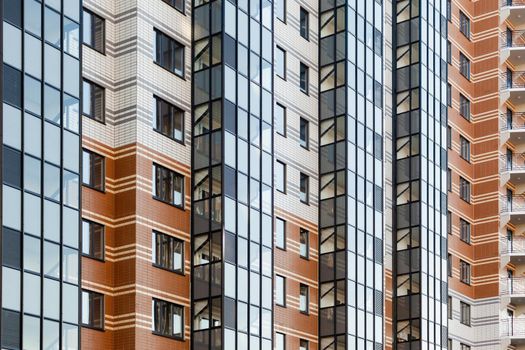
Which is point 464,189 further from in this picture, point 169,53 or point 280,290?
point 169,53

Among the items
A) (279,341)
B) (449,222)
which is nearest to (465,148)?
(449,222)

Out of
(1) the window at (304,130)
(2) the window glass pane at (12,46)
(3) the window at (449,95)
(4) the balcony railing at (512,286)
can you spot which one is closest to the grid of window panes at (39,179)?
(2) the window glass pane at (12,46)

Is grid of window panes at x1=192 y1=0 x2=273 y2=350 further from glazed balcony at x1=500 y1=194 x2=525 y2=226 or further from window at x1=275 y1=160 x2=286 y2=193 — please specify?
glazed balcony at x1=500 y1=194 x2=525 y2=226

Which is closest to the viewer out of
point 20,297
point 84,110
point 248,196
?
point 20,297

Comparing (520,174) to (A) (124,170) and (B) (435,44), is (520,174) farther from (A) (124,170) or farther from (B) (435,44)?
(A) (124,170)

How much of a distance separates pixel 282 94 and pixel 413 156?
882 centimetres

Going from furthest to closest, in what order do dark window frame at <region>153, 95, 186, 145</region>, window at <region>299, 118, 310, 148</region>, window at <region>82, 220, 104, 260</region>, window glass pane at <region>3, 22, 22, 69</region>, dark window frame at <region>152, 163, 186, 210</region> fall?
window at <region>299, 118, 310, 148</region>
dark window frame at <region>153, 95, 186, 145</region>
dark window frame at <region>152, 163, 186, 210</region>
window at <region>82, 220, 104, 260</region>
window glass pane at <region>3, 22, 22, 69</region>

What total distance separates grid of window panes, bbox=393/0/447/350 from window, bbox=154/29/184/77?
14.3m

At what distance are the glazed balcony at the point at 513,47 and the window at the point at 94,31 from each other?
2821 cm

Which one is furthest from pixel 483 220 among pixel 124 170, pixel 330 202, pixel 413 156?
pixel 124 170

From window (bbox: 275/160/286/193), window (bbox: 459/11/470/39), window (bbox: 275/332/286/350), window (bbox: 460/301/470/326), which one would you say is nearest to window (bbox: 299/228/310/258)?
window (bbox: 275/160/286/193)

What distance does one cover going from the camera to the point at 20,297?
2852 centimetres

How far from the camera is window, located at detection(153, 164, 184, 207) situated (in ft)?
115

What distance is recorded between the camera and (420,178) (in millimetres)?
47844
